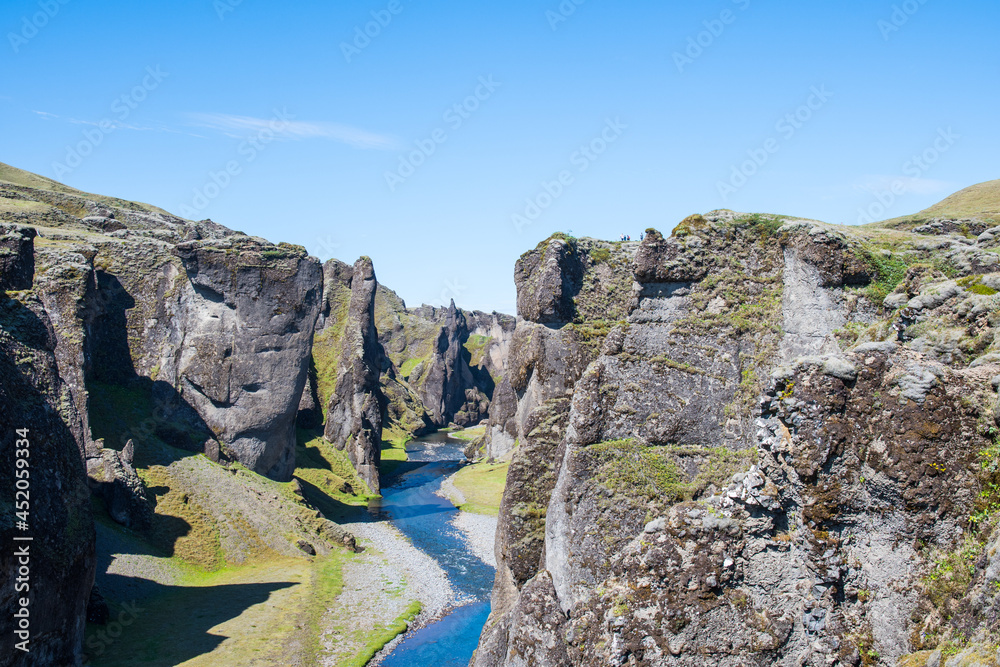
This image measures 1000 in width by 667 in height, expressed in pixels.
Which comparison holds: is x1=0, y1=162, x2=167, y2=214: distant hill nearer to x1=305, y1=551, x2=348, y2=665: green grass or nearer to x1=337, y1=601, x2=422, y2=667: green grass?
x1=305, y1=551, x2=348, y2=665: green grass

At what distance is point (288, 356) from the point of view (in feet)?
169

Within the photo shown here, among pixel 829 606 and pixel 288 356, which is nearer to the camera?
pixel 829 606

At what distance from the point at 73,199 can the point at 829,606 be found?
85.9 meters

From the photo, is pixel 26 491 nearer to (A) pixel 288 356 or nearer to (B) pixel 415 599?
(B) pixel 415 599

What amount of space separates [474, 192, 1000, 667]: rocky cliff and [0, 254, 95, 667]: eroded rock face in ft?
45.0

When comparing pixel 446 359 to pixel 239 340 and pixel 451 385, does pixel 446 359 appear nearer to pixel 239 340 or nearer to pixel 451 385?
pixel 451 385

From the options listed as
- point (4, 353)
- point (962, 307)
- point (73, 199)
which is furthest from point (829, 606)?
point (73, 199)

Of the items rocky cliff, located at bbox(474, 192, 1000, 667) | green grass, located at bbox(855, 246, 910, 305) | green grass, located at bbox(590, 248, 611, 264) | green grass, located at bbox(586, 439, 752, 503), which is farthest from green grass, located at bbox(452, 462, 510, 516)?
green grass, located at bbox(855, 246, 910, 305)

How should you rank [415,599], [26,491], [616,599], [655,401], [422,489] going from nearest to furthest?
1. [616,599]
2. [655,401]
3. [26,491]
4. [415,599]
5. [422,489]

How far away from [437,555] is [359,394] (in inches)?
1278

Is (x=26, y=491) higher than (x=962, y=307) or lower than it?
lower

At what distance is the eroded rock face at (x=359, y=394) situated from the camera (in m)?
71.1

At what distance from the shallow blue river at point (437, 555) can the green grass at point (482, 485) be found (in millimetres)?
2192

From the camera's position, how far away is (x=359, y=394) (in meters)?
74.5
